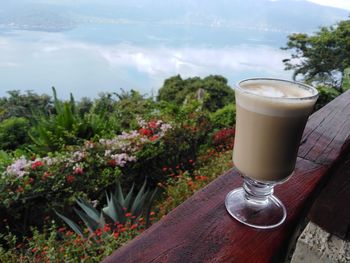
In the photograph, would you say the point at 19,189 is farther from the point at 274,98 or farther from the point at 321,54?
the point at 321,54

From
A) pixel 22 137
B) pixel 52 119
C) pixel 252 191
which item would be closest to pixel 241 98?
pixel 252 191

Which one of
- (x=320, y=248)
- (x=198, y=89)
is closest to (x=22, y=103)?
(x=198, y=89)

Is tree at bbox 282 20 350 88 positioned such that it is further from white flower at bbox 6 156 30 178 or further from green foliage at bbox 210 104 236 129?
white flower at bbox 6 156 30 178

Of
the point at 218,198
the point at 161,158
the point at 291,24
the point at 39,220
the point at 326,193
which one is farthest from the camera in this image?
the point at 291,24

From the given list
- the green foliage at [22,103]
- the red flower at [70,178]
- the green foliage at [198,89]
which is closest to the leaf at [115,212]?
the red flower at [70,178]

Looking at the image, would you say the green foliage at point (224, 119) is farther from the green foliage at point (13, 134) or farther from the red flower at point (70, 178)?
the green foliage at point (13, 134)

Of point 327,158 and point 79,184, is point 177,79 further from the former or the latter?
point 327,158
